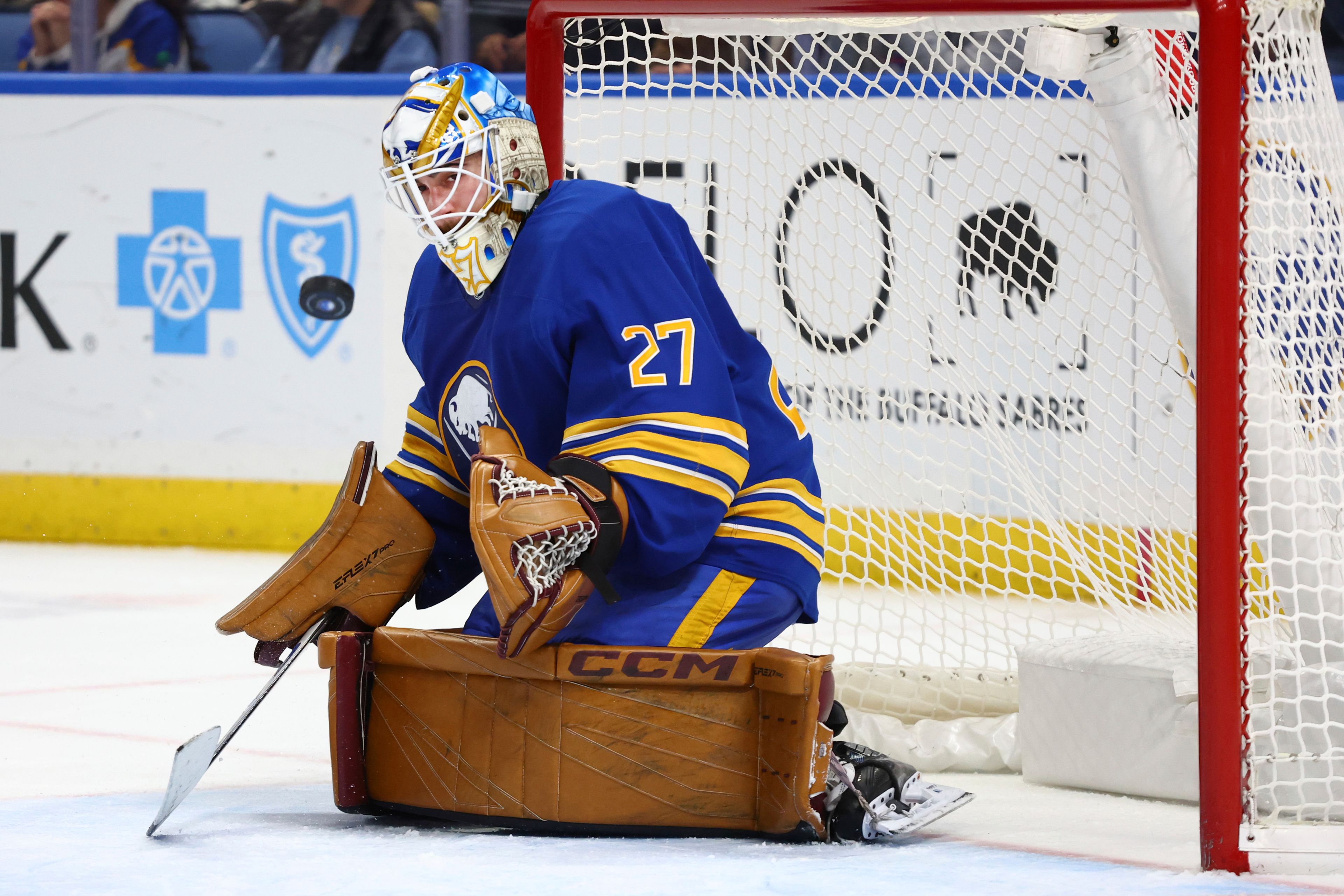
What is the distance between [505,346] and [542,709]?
1.41 feet

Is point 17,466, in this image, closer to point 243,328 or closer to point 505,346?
point 243,328

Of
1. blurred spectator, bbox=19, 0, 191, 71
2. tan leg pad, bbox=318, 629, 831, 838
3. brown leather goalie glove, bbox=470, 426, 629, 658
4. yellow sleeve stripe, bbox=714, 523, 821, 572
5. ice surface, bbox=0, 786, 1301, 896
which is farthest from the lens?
blurred spectator, bbox=19, 0, 191, 71

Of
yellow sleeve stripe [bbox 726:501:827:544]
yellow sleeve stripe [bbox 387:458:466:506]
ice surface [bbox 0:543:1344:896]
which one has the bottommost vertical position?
ice surface [bbox 0:543:1344:896]

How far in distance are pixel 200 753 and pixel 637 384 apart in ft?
2.39

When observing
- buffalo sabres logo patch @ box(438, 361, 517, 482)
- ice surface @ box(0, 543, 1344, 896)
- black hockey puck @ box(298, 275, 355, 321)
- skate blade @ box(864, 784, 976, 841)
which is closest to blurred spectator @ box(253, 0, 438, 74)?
black hockey puck @ box(298, 275, 355, 321)

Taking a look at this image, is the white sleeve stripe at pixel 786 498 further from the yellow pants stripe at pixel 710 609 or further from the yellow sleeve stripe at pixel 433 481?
the yellow sleeve stripe at pixel 433 481

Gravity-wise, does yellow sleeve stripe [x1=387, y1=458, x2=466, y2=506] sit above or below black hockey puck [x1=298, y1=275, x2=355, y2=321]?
below

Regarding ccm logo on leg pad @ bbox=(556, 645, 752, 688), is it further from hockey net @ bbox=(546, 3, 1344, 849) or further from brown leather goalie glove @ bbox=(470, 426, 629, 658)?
hockey net @ bbox=(546, 3, 1344, 849)

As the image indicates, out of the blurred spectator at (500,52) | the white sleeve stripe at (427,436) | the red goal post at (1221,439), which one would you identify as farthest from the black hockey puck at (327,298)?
the red goal post at (1221,439)

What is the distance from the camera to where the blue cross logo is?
5.77 meters

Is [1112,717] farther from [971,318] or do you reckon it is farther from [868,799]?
[971,318]

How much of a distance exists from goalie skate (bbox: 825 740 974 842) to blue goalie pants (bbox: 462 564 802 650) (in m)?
0.19

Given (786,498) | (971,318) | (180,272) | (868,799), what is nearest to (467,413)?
(786,498)

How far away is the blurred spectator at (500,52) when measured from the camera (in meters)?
5.75
